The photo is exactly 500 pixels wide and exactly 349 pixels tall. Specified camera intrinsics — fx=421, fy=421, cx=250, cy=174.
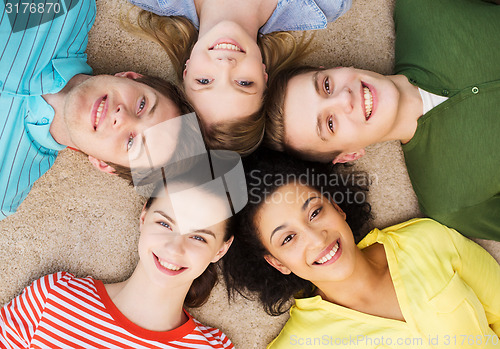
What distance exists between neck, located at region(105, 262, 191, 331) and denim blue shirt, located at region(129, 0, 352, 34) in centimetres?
87

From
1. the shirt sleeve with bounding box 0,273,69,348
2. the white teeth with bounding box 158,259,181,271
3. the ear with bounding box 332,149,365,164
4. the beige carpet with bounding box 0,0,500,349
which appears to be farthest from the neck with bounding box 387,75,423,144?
the shirt sleeve with bounding box 0,273,69,348

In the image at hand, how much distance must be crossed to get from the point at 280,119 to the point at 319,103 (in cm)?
14

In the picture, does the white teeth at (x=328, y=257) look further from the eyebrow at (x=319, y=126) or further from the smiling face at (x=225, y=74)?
the smiling face at (x=225, y=74)

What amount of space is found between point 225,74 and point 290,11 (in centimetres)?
42

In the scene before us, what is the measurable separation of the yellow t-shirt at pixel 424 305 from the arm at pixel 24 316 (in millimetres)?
790

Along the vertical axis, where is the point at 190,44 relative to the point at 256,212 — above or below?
above

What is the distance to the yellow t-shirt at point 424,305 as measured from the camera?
1.30 meters

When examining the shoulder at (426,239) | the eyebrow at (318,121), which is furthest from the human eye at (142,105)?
the shoulder at (426,239)

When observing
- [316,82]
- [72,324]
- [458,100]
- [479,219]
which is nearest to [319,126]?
[316,82]

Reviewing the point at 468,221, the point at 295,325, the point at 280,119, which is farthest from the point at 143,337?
the point at 468,221

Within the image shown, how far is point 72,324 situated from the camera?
134 cm

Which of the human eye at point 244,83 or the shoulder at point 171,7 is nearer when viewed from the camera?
the human eye at point 244,83

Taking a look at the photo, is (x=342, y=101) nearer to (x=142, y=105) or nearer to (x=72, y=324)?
(x=142, y=105)

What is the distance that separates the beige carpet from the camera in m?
1.50
